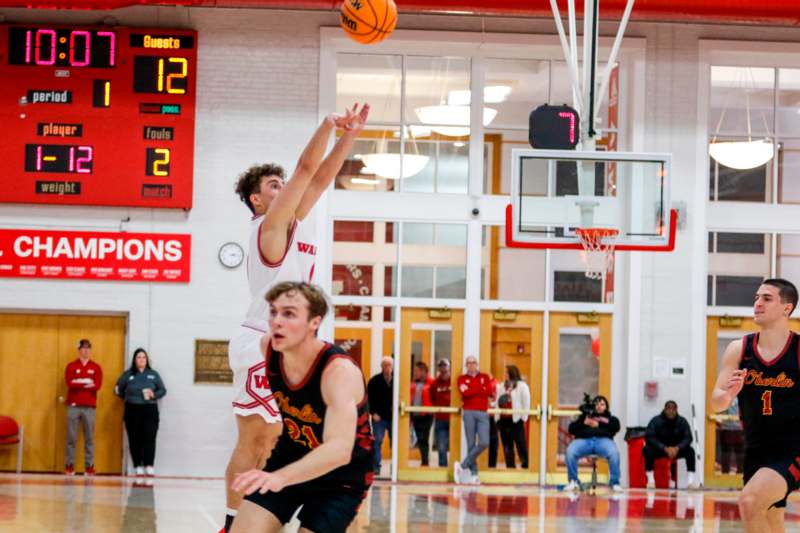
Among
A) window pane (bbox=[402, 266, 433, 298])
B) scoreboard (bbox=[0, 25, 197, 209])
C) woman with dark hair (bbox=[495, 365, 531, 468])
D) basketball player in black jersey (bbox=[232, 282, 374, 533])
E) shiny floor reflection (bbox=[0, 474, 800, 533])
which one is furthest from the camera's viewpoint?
woman with dark hair (bbox=[495, 365, 531, 468])

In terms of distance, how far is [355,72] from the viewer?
18297 millimetres

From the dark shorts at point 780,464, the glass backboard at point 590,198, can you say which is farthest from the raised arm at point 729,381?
the glass backboard at point 590,198

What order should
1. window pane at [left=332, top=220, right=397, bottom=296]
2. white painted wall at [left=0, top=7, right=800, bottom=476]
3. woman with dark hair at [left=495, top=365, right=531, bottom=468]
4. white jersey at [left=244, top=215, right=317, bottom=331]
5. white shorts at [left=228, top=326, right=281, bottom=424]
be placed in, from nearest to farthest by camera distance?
white jersey at [left=244, top=215, right=317, bottom=331], white shorts at [left=228, top=326, right=281, bottom=424], white painted wall at [left=0, top=7, right=800, bottom=476], window pane at [left=332, top=220, right=397, bottom=296], woman with dark hair at [left=495, top=365, right=531, bottom=468]

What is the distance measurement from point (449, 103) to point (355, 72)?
144cm

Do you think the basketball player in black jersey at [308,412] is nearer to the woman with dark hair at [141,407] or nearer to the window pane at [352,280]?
the woman with dark hair at [141,407]

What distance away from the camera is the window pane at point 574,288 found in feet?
61.2

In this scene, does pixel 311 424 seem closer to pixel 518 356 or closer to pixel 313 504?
pixel 313 504

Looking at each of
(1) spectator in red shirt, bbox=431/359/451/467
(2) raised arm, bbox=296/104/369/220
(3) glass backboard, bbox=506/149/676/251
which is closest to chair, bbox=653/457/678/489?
(1) spectator in red shirt, bbox=431/359/451/467

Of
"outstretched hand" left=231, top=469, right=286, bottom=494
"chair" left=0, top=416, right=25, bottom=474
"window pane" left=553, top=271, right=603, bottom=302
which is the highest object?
"window pane" left=553, top=271, right=603, bottom=302

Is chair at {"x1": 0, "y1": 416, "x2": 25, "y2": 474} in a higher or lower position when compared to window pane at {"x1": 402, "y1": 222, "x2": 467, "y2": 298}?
lower

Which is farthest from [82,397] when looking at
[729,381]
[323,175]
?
[729,381]

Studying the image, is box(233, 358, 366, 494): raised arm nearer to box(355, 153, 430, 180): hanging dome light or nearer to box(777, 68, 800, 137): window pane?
box(355, 153, 430, 180): hanging dome light

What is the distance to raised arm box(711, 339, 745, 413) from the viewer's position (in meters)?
7.44

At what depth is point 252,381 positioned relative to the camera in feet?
22.9
